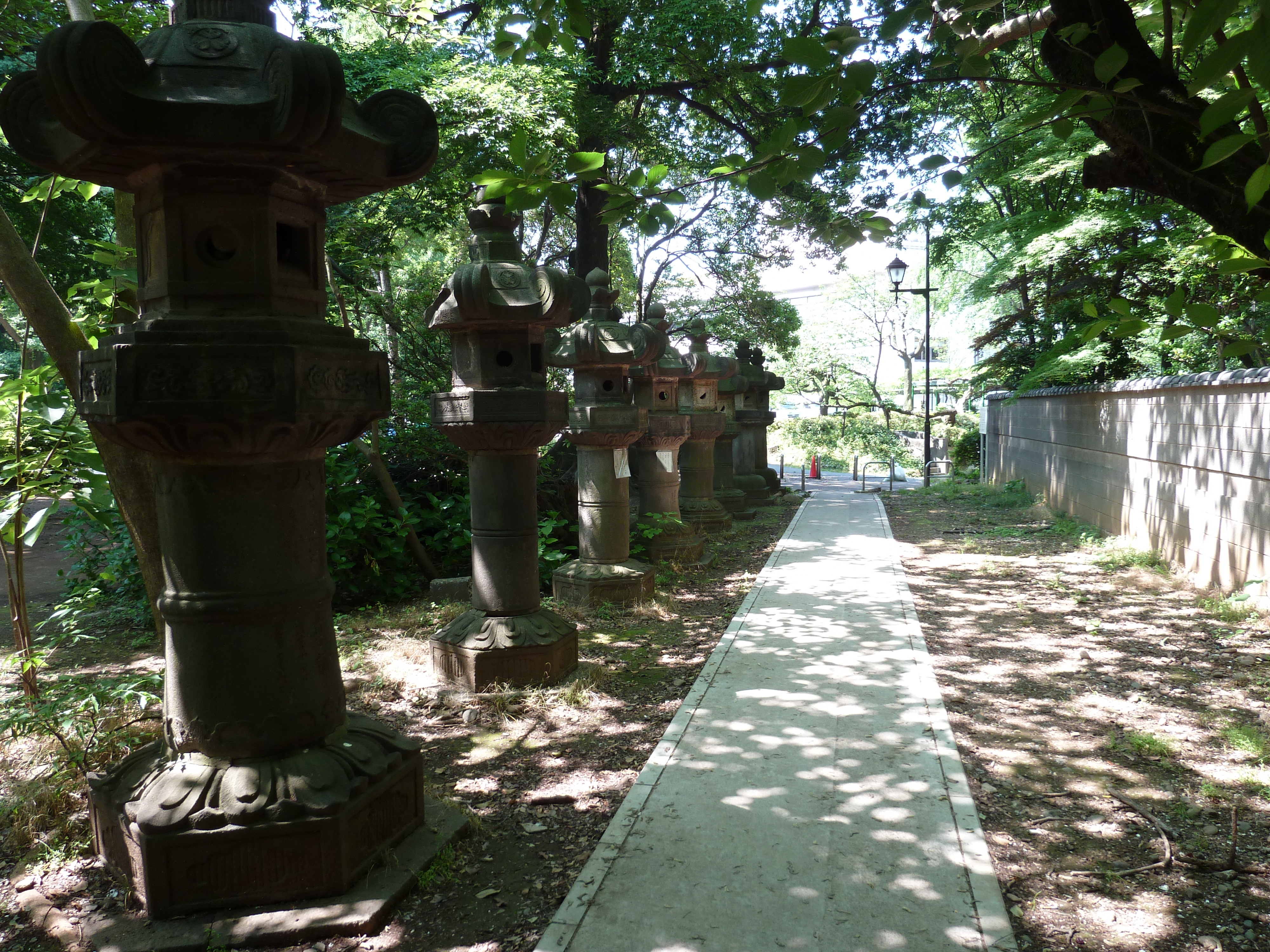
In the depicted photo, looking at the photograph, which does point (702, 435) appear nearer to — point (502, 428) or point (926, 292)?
point (502, 428)

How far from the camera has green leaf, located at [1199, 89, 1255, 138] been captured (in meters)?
1.98

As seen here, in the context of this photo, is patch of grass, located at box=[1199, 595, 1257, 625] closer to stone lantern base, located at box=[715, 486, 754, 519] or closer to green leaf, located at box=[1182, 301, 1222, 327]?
green leaf, located at box=[1182, 301, 1222, 327]

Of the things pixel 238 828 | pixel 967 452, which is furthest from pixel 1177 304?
pixel 967 452

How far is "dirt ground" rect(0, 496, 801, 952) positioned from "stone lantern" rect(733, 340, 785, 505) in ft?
23.5

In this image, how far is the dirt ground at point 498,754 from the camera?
314 cm

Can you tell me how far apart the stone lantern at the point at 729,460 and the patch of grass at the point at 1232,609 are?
738 cm

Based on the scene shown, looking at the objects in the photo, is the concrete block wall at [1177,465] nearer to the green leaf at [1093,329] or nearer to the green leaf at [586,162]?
the green leaf at [1093,329]

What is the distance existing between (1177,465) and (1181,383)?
3.00ft

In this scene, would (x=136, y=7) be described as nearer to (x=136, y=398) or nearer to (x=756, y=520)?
(x=136, y=398)

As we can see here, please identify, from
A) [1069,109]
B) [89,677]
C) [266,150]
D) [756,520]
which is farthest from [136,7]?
[756,520]

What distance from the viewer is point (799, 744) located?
468cm

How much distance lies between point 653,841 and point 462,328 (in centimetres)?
370

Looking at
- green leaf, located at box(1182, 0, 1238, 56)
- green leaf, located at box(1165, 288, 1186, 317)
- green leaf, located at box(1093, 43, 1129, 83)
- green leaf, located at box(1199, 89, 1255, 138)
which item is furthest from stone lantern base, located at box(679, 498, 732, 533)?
green leaf, located at box(1182, 0, 1238, 56)

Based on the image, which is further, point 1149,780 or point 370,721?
point 1149,780
